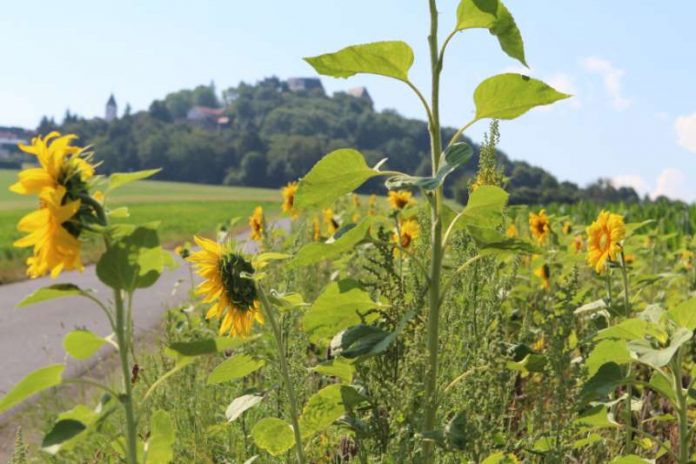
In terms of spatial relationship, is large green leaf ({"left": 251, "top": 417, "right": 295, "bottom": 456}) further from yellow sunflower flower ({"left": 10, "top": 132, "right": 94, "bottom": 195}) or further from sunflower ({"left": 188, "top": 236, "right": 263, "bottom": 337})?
yellow sunflower flower ({"left": 10, "top": 132, "right": 94, "bottom": 195})

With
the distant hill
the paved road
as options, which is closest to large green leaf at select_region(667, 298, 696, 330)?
the paved road

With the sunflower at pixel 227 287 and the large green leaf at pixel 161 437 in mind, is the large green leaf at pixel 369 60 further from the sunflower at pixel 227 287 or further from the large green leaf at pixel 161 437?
the large green leaf at pixel 161 437

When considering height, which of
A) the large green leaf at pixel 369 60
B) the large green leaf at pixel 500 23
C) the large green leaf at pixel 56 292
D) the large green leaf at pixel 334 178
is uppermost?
the large green leaf at pixel 500 23

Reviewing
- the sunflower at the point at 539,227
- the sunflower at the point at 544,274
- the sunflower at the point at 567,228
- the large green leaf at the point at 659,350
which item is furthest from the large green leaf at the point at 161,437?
the sunflower at the point at 567,228

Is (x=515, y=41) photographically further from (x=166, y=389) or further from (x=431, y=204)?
(x=166, y=389)

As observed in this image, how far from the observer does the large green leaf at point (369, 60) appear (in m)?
1.88

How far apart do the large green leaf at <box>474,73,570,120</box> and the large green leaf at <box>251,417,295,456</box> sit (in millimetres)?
816

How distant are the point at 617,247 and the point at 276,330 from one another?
173 centimetres

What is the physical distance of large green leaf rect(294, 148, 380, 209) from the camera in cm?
186

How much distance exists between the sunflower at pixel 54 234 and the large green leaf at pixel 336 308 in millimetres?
660

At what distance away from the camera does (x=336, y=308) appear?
2018 millimetres

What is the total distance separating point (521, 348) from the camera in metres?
2.17

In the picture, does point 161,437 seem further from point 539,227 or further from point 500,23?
point 539,227

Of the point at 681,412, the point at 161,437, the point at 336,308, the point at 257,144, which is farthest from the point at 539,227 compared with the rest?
the point at 257,144
